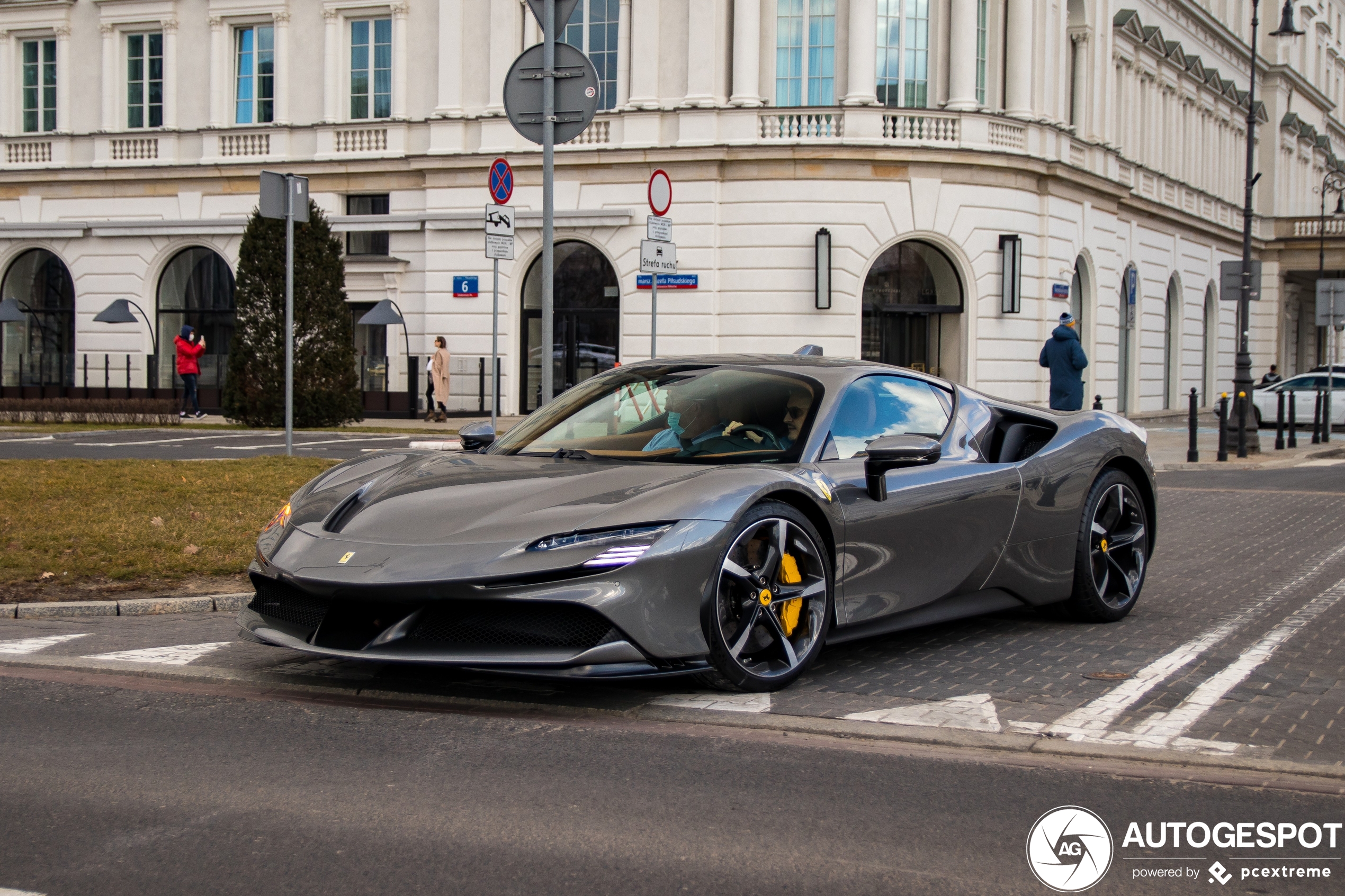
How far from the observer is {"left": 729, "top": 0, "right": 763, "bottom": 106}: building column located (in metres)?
28.9

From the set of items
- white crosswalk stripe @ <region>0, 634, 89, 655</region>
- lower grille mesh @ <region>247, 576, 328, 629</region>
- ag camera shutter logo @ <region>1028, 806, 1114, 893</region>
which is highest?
lower grille mesh @ <region>247, 576, 328, 629</region>

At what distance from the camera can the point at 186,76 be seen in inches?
1324

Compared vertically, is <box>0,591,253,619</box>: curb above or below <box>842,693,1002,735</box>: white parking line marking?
below

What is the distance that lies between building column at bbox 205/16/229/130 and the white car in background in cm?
2432

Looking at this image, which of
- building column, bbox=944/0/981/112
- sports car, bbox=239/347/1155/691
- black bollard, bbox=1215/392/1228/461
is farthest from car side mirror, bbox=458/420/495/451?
building column, bbox=944/0/981/112

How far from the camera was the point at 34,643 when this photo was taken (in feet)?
20.9

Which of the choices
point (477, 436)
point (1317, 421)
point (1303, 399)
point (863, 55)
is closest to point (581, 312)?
point (863, 55)

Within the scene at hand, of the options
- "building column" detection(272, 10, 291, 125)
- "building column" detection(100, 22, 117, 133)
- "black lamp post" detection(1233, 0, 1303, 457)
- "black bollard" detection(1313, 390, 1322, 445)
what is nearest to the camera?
"black lamp post" detection(1233, 0, 1303, 457)

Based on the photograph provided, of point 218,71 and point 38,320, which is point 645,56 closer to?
point 218,71

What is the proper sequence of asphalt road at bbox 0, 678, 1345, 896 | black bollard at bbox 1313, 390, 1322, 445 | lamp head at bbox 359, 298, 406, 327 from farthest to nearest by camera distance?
lamp head at bbox 359, 298, 406, 327 < black bollard at bbox 1313, 390, 1322, 445 < asphalt road at bbox 0, 678, 1345, 896

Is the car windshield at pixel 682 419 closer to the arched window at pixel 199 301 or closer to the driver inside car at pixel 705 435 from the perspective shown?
the driver inside car at pixel 705 435

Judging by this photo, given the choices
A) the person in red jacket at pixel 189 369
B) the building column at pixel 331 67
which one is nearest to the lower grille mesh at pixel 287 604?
the person in red jacket at pixel 189 369

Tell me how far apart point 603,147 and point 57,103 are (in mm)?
14948

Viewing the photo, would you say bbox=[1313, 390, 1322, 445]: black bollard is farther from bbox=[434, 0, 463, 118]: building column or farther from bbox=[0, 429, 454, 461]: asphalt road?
bbox=[434, 0, 463, 118]: building column
